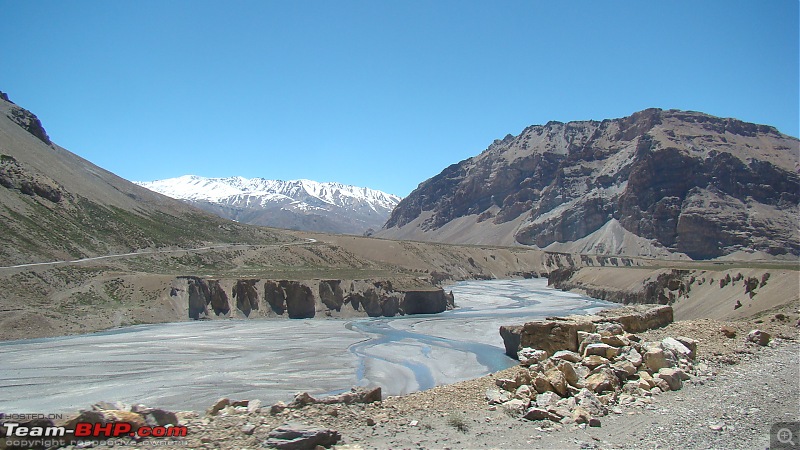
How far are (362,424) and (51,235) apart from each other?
74458mm

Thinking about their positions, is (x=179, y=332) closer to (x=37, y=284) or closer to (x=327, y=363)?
(x=37, y=284)

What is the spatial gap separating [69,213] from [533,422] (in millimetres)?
87694

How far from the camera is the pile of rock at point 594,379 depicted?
14836mm

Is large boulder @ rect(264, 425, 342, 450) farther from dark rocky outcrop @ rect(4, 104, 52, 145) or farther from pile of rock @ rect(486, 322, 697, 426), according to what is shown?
dark rocky outcrop @ rect(4, 104, 52, 145)

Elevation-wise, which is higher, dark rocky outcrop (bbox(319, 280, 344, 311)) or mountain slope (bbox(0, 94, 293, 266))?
mountain slope (bbox(0, 94, 293, 266))

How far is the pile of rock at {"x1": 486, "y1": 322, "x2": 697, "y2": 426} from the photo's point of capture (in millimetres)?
14836

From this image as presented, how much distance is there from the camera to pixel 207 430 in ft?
40.1

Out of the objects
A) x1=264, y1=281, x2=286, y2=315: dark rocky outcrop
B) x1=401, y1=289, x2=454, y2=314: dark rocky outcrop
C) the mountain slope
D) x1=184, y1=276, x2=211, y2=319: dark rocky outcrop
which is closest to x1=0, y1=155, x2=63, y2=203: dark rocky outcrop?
the mountain slope

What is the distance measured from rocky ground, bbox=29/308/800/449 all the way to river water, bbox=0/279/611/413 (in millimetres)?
13233

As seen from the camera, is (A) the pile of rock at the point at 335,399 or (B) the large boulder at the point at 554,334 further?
(B) the large boulder at the point at 554,334

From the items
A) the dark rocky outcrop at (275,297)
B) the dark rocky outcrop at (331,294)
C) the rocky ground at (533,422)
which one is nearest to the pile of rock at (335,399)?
the rocky ground at (533,422)

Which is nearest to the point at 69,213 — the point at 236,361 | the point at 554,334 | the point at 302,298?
the point at 302,298

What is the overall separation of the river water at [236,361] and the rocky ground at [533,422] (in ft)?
43.4

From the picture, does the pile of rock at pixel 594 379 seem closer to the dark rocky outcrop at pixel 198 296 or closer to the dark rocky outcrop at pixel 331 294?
the dark rocky outcrop at pixel 198 296
